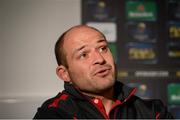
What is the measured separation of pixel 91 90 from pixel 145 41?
1182mm

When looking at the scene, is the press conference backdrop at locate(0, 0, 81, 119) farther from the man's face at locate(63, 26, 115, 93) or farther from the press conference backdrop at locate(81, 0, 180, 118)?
the man's face at locate(63, 26, 115, 93)

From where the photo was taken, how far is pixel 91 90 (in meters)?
0.87

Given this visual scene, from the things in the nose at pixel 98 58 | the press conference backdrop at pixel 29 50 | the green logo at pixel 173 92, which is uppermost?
the nose at pixel 98 58

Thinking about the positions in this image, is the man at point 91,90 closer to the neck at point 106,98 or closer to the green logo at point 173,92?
the neck at point 106,98

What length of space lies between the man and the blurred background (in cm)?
92

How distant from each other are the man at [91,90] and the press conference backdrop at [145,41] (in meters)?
0.98

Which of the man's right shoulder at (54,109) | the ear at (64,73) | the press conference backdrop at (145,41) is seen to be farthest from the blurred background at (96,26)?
the man's right shoulder at (54,109)

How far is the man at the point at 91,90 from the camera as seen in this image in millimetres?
840

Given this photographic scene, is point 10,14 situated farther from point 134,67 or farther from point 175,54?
point 175,54

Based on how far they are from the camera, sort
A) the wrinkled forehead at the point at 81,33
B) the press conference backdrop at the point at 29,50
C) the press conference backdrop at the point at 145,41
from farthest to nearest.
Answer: the press conference backdrop at the point at 145,41 < the press conference backdrop at the point at 29,50 < the wrinkled forehead at the point at 81,33

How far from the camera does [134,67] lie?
76.6 inches

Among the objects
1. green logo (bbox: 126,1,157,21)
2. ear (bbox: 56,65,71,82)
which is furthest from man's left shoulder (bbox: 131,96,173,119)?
green logo (bbox: 126,1,157,21)

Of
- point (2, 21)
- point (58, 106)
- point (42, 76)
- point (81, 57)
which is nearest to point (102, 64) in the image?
point (81, 57)

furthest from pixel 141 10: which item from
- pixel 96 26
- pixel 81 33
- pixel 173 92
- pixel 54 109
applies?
pixel 54 109
